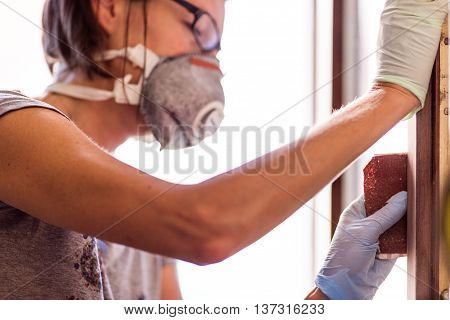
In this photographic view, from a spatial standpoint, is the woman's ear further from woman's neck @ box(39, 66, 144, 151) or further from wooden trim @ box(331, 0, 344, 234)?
wooden trim @ box(331, 0, 344, 234)

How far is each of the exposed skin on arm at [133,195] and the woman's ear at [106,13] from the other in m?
0.40

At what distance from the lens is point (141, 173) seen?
616 mm

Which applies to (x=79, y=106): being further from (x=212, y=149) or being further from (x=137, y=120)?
(x=212, y=149)

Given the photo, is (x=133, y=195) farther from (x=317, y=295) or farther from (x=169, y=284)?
(x=169, y=284)

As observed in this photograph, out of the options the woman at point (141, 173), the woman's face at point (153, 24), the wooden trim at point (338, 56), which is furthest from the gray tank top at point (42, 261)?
the wooden trim at point (338, 56)

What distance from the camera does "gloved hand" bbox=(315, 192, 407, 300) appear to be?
0.84 m

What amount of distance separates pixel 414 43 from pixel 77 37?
602mm

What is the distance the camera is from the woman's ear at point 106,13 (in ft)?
3.21

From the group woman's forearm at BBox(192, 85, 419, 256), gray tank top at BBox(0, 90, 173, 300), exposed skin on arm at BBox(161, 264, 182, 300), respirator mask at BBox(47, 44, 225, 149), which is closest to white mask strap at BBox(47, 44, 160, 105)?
respirator mask at BBox(47, 44, 225, 149)

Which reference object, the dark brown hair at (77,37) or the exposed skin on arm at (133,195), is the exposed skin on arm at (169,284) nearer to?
the dark brown hair at (77,37)

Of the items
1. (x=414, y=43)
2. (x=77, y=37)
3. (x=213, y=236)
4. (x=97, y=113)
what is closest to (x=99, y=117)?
(x=97, y=113)

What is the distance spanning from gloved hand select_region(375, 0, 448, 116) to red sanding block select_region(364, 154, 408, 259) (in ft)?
0.45

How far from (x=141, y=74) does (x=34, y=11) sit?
736 mm

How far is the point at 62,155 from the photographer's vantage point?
0.61 m
